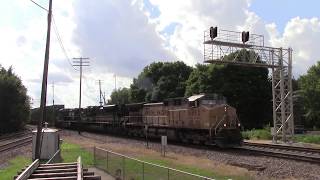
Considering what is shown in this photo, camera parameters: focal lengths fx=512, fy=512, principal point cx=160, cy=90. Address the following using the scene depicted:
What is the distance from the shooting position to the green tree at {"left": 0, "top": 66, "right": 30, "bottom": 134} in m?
80.9

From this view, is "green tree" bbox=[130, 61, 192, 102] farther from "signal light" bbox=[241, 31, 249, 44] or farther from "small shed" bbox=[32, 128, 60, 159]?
"small shed" bbox=[32, 128, 60, 159]

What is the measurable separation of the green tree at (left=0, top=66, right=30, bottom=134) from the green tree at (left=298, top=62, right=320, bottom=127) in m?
47.9

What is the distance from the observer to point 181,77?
377 feet

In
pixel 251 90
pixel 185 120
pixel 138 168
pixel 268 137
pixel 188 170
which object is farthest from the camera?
pixel 251 90

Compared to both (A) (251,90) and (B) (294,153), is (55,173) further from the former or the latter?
(A) (251,90)

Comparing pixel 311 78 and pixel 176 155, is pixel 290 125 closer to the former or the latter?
pixel 176 155

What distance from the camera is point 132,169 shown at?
20594mm

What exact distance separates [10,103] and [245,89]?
123ft

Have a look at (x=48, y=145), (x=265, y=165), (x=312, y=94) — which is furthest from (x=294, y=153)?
(x=312, y=94)

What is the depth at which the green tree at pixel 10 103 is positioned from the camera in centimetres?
8094

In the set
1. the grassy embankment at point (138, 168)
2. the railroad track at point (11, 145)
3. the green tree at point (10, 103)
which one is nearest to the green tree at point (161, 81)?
the green tree at point (10, 103)

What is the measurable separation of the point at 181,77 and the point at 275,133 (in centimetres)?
7060

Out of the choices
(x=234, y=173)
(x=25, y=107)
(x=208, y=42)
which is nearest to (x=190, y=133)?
(x=208, y=42)

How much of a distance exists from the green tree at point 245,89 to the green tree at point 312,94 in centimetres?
872
